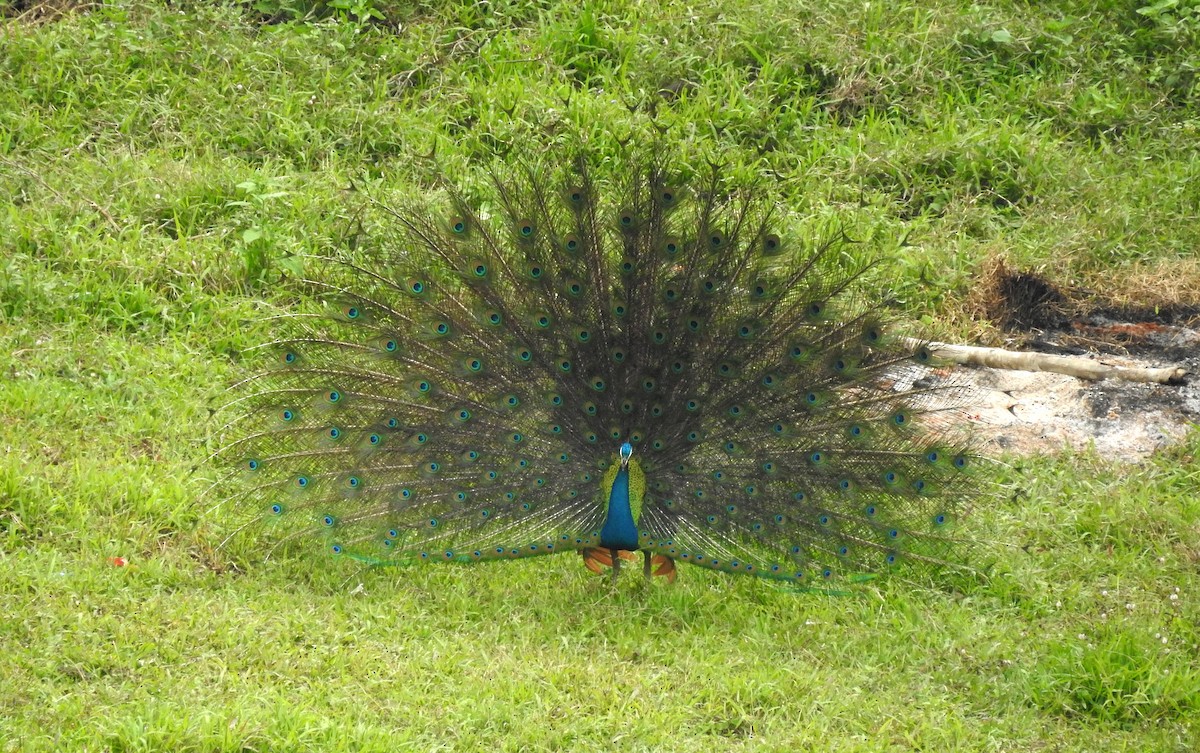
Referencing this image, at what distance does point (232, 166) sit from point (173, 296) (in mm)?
1134

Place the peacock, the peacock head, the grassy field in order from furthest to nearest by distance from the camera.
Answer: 1. the peacock
2. the peacock head
3. the grassy field

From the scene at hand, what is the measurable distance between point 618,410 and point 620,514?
41cm

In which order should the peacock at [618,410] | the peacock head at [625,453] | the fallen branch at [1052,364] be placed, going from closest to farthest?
the peacock head at [625,453] → the peacock at [618,410] → the fallen branch at [1052,364]

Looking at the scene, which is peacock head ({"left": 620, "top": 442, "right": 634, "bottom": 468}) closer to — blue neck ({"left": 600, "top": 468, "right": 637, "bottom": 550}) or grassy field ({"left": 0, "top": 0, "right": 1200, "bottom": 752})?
blue neck ({"left": 600, "top": 468, "right": 637, "bottom": 550})

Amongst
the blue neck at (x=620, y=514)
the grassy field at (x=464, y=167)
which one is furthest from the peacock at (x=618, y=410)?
the grassy field at (x=464, y=167)

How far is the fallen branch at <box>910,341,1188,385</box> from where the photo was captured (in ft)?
22.2

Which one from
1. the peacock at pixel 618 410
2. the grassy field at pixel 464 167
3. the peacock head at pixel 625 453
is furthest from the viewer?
Answer: the peacock at pixel 618 410

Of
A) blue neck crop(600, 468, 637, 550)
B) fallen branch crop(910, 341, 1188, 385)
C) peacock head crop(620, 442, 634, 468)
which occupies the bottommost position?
blue neck crop(600, 468, 637, 550)

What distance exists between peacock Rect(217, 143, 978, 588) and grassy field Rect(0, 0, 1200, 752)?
256mm

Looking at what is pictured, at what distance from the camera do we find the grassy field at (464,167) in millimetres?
4656

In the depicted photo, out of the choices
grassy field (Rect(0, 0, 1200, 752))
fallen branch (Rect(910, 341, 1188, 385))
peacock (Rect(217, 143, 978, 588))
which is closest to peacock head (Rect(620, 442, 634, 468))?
peacock (Rect(217, 143, 978, 588))

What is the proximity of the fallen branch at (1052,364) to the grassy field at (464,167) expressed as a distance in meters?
0.25

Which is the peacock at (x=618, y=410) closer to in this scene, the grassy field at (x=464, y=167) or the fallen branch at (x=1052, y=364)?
the grassy field at (x=464, y=167)

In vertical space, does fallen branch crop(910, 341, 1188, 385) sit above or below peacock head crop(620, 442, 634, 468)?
above
